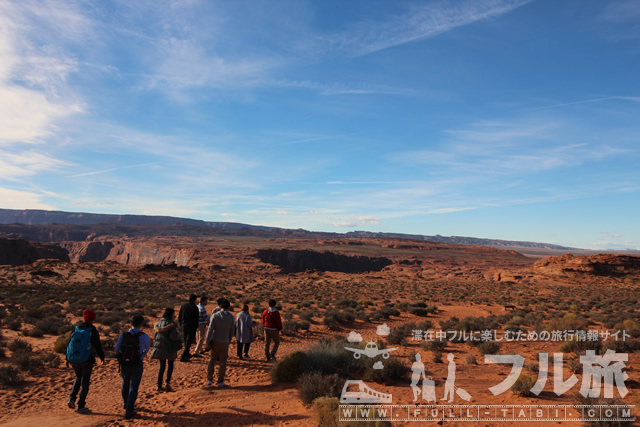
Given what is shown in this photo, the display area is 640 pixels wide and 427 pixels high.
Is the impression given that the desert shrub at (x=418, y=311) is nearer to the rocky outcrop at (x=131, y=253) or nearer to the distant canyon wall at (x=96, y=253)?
the distant canyon wall at (x=96, y=253)

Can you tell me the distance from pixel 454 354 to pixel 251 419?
7.21 m

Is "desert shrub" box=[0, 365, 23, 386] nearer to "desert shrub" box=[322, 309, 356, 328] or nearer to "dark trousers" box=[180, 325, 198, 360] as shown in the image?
"dark trousers" box=[180, 325, 198, 360]

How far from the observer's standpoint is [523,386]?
22.2 ft

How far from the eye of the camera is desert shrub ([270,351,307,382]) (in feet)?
25.6

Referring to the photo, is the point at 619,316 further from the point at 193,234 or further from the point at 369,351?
the point at 193,234

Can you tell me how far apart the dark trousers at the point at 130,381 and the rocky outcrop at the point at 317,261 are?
66.4 meters

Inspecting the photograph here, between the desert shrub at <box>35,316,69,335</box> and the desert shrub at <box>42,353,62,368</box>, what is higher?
the desert shrub at <box>42,353,62,368</box>

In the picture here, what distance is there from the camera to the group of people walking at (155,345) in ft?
19.9

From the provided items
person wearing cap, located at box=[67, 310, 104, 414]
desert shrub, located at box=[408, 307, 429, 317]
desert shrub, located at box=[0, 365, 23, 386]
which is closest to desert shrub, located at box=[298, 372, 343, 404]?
person wearing cap, located at box=[67, 310, 104, 414]

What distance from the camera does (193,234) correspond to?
162 metres

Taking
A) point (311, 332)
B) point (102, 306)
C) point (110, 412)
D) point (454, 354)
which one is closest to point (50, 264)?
point (102, 306)

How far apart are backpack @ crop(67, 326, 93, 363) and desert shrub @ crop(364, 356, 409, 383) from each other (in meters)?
5.65

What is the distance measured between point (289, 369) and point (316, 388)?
1.42m

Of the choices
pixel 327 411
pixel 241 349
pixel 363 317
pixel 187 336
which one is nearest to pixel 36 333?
pixel 187 336
